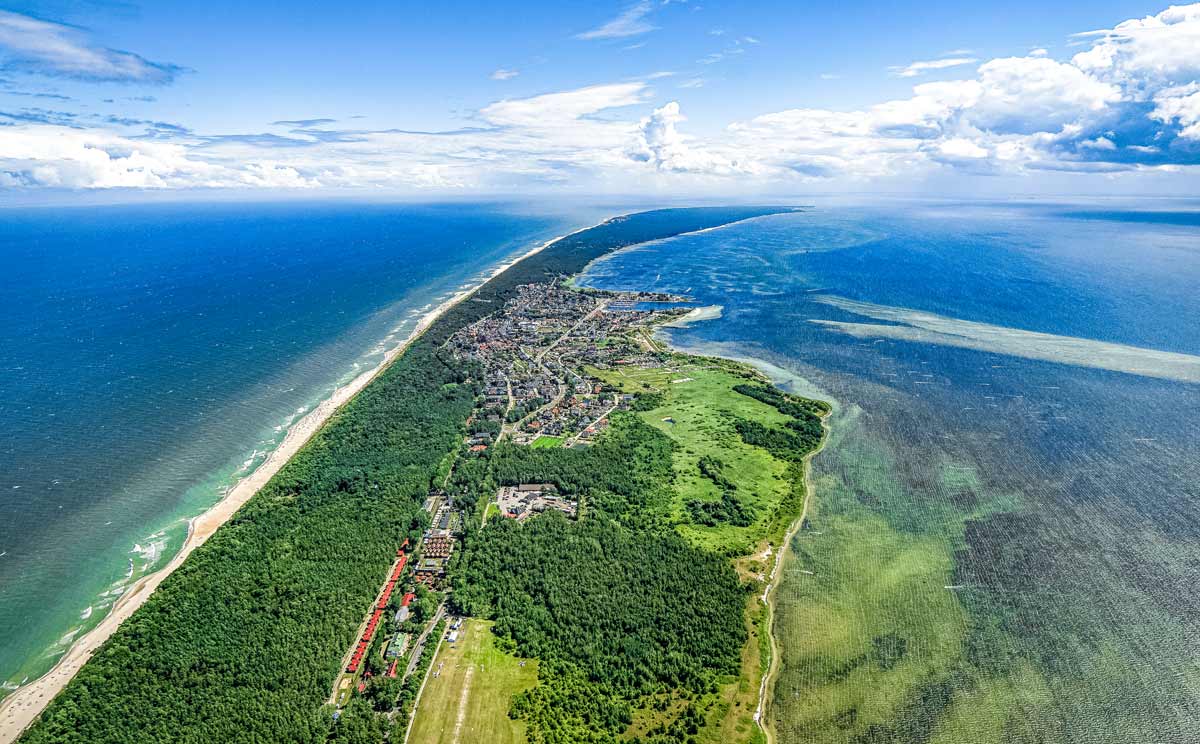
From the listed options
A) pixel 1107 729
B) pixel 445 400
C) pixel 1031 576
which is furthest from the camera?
pixel 445 400

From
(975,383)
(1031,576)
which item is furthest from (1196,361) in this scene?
(1031,576)

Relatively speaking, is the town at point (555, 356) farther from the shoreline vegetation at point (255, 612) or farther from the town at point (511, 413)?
the shoreline vegetation at point (255, 612)

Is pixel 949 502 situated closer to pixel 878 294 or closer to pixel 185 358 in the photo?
pixel 878 294

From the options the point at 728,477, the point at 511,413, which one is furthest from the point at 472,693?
the point at 511,413

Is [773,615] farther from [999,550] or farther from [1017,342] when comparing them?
[1017,342]

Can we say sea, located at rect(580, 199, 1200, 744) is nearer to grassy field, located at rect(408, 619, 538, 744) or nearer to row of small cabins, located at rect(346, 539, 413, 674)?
grassy field, located at rect(408, 619, 538, 744)

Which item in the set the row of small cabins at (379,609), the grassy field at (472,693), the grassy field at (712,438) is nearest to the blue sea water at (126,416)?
the row of small cabins at (379,609)
